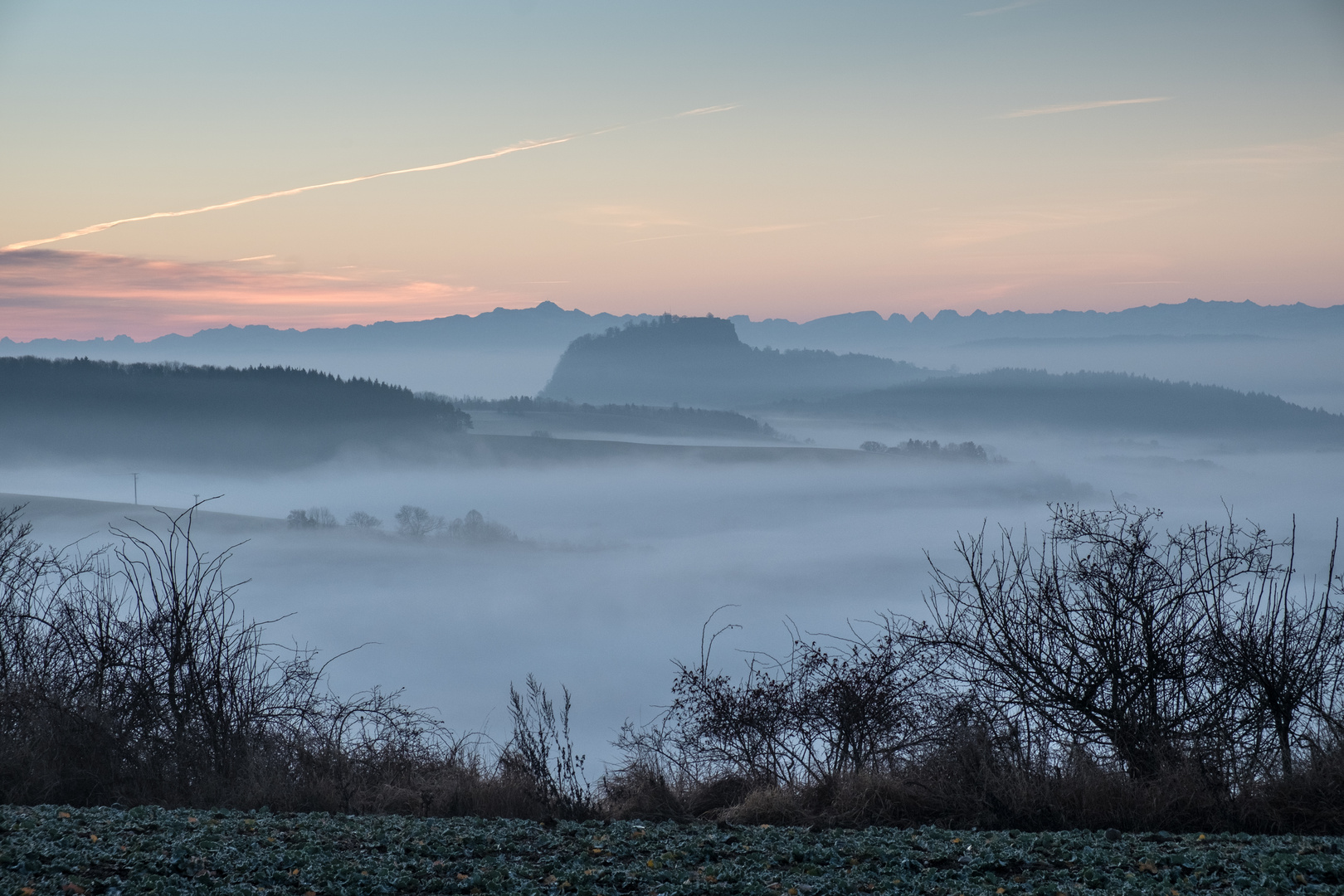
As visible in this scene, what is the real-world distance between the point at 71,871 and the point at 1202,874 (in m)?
7.54

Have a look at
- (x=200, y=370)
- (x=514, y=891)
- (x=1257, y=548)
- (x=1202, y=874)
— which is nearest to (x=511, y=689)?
(x=514, y=891)

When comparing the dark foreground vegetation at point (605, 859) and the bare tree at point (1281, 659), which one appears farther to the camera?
the bare tree at point (1281, 659)

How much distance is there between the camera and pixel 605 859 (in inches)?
288

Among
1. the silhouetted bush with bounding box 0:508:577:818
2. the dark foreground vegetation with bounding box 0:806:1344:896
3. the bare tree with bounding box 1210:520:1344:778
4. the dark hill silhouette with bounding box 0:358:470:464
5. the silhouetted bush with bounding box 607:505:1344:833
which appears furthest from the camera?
the dark hill silhouette with bounding box 0:358:470:464

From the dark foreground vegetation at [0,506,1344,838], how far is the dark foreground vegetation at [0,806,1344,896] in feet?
7.22

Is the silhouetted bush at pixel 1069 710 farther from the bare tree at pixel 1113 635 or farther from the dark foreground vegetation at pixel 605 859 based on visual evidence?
the dark foreground vegetation at pixel 605 859

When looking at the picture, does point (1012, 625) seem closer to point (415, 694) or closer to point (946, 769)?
point (946, 769)

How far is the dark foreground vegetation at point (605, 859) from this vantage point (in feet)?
21.2

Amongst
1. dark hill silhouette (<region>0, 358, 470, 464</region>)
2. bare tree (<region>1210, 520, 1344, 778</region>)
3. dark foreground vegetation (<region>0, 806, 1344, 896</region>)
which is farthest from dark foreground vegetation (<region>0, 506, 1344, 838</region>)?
dark hill silhouette (<region>0, 358, 470, 464</region>)

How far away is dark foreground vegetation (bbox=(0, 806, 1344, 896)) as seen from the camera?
6.46m

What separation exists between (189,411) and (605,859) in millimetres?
174968

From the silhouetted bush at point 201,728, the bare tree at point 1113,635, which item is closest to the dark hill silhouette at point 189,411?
the silhouetted bush at point 201,728

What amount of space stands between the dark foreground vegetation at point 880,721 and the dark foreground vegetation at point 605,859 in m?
2.20

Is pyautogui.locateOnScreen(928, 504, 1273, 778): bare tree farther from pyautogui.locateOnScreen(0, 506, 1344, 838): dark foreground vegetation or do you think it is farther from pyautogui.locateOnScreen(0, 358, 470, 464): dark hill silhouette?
pyautogui.locateOnScreen(0, 358, 470, 464): dark hill silhouette
